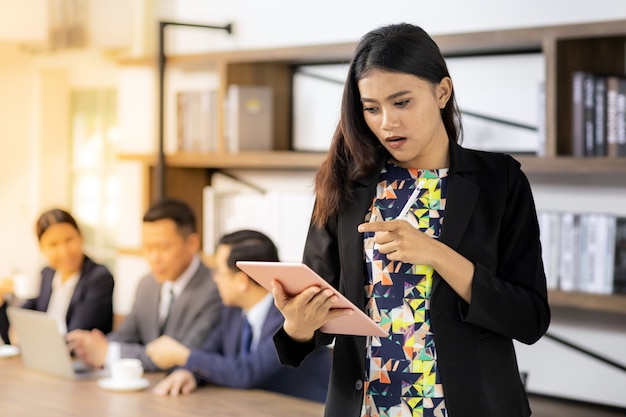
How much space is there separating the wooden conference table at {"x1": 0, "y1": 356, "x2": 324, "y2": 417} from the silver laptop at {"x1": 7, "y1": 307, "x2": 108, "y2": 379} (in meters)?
0.07

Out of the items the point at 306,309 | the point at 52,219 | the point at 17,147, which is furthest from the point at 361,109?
the point at 17,147

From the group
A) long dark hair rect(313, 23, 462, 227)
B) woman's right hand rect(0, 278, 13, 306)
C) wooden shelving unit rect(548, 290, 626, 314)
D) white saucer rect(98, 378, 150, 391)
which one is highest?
long dark hair rect(313, 23, 462, 227)

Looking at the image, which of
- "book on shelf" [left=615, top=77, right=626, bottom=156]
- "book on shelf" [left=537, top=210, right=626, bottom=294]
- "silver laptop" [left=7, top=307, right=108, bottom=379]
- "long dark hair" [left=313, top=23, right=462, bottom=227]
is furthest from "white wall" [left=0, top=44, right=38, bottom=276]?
"long dark hair" [left=313, top=23, right=462, bottom=227]

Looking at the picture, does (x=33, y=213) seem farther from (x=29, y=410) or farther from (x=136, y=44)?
(x=29, y=410)

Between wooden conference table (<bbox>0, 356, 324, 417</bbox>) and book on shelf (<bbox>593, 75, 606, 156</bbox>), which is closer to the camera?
wooden conference table (<bbox>0, 356, 324, 417</bbox>)

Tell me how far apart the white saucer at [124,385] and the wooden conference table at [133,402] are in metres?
0.02

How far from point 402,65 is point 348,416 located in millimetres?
586

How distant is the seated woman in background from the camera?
3.79 m

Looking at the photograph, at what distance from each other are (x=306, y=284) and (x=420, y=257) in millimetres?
191

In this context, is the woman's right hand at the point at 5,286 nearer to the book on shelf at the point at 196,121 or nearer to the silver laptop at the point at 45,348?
the silver laptop at the point at 45,348

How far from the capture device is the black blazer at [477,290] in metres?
1.59

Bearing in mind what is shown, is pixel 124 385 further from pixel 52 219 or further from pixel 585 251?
pixel 585 251

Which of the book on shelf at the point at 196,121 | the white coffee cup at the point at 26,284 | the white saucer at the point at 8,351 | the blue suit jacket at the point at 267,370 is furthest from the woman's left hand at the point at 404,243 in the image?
the book on shelf at the point at 196,121

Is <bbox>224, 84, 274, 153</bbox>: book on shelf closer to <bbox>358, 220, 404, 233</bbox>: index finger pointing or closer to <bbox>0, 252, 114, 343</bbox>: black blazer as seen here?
<bbox>0, 252, 114, 343</bbox>: black blazer
